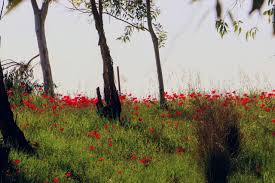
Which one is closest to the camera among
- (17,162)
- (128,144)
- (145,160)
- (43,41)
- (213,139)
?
(17,162)

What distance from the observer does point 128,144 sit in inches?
360

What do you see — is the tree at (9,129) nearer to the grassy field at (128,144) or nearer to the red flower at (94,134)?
the grassy field at (128,144)

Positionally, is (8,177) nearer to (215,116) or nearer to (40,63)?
(215,116)

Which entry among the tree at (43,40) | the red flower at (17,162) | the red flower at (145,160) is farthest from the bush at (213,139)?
the tree at (43,40)

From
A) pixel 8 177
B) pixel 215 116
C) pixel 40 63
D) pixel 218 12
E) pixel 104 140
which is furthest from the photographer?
pixel 40 63

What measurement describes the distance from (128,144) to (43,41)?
9709mm

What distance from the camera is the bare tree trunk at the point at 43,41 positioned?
17562 millimetres

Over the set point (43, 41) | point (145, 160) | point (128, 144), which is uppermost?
point (43, 41)

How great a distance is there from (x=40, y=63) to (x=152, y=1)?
5143 mm

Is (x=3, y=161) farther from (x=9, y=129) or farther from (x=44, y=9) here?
(x=44, y=9)

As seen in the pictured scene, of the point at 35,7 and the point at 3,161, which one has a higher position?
the point at 35,7

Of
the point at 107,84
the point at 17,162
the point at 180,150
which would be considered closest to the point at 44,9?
the point at 107,84

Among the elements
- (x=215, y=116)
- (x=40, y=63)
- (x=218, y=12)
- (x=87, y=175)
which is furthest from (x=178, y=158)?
(x=40, y=63)

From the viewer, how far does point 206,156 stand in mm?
7004
